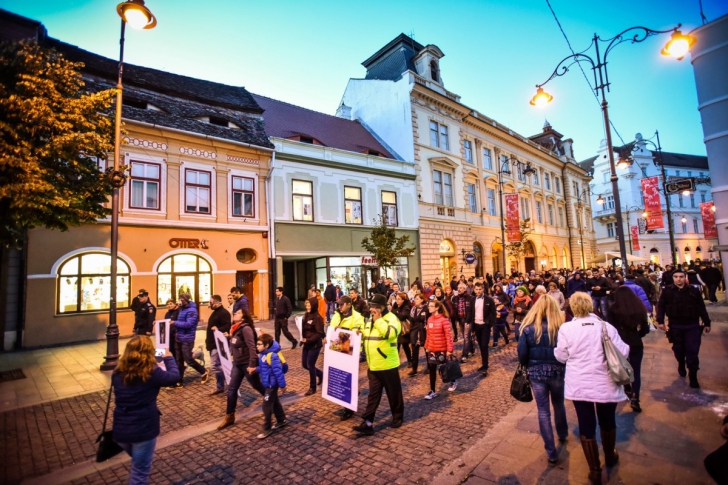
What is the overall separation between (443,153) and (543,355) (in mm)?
23559

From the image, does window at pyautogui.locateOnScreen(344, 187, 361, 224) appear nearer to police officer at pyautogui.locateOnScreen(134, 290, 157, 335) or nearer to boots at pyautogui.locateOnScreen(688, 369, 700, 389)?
police officer at pyautogui.locateOnScreen(134, 290, 157, 335)

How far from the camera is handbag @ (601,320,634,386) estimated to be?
348 cm

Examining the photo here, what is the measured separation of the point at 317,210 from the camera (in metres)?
19.9

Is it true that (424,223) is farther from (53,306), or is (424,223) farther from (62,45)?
(62,45)

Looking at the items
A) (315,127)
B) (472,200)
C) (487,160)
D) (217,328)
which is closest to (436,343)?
(217,328)

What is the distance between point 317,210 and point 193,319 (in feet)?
41.4

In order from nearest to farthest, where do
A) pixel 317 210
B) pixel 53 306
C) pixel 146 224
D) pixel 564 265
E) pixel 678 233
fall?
pixel 53 306, pixel 146 224, pixel 317 210, pixel 564 265, pixel 678 233

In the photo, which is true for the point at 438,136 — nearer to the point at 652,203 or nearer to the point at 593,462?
the point at 652,203

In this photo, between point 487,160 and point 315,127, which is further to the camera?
point 487,160

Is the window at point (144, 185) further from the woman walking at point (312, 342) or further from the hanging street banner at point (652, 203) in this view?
the hanging street banner at point (652, 203)

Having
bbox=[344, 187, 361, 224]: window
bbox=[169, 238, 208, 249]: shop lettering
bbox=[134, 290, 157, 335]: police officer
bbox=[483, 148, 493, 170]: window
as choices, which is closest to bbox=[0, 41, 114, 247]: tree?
bbox=[134, 290, 157, 335]: police officer

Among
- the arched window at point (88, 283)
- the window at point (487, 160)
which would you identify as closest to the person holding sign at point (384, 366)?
the arched window at point (88, 283)

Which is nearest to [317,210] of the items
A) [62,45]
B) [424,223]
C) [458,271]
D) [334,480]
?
[424,223]

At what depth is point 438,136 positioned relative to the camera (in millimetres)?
26297
